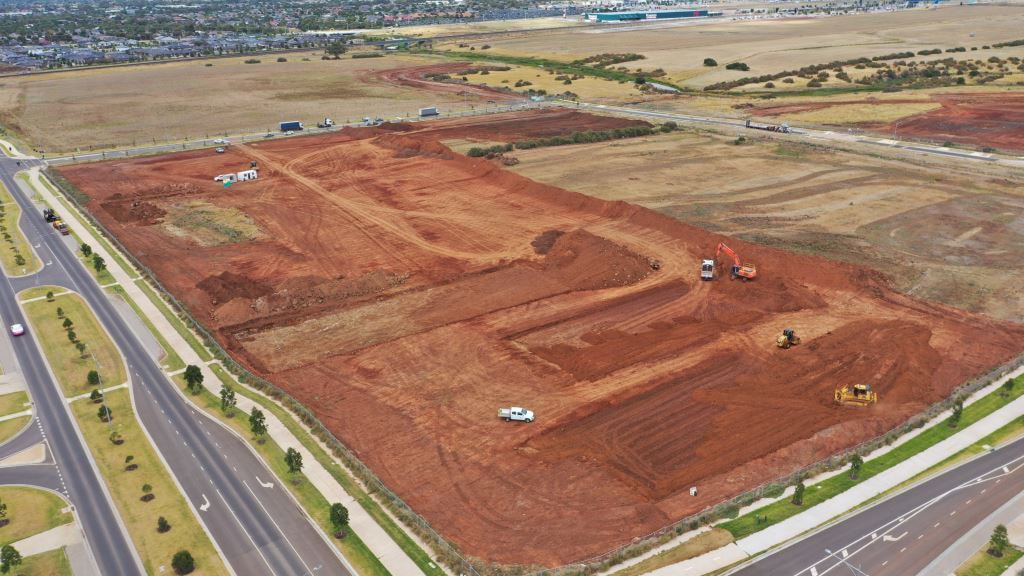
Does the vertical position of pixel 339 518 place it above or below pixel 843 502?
above

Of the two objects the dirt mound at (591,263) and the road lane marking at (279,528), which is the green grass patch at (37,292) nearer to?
the road lane marking at (279,528)

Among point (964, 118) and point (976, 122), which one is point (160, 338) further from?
point (964, 118)

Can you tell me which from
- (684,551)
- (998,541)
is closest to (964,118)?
(998,541)

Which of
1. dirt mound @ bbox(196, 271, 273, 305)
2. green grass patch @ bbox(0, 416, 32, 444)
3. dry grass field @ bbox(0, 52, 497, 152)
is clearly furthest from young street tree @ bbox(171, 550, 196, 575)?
dry grass field @ bbox(0, 52, 497, 152)

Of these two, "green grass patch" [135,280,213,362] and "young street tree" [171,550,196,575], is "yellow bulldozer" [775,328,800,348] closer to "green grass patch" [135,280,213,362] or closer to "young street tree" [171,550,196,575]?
"young street tree" [171,550,196,575]

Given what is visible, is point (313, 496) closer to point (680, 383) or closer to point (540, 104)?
point (680, 383)

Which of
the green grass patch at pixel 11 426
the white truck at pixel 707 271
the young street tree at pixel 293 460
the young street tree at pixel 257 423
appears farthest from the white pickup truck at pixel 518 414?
the green grass patch at pixel 11 426

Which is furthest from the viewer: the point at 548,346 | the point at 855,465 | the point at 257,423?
the point at 548,346
